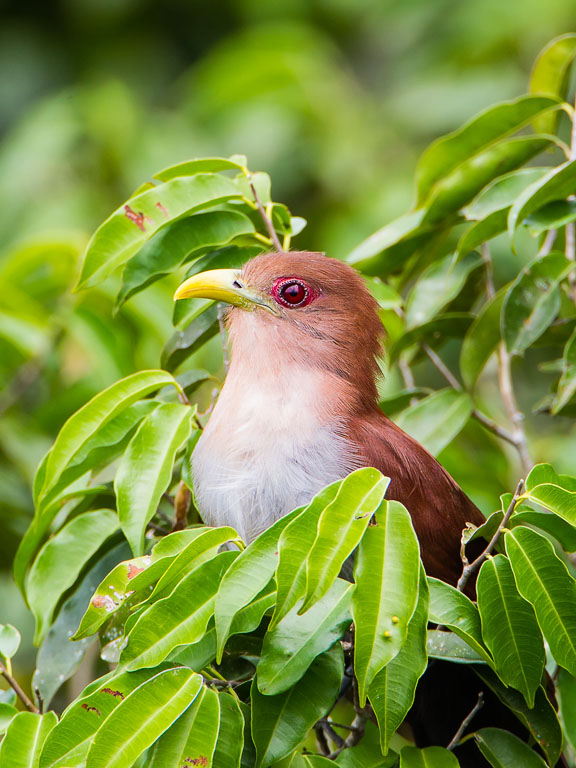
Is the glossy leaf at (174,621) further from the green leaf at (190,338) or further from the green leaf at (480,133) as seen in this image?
the green leaf at (480,133)

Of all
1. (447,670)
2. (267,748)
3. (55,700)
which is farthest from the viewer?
(55,700)

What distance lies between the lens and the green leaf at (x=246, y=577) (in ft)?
5.60

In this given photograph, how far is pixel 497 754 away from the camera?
83.0 inches

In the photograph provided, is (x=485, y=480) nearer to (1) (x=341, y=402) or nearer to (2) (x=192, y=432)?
(1) (x=341, y=402)

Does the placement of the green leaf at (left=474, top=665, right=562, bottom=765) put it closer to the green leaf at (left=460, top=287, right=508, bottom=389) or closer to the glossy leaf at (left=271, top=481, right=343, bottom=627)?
the glossy leaf at (left=271, top=481, right=343, bottom=627)

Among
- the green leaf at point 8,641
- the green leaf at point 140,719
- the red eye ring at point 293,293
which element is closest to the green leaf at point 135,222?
the red eye ring at point 293,293

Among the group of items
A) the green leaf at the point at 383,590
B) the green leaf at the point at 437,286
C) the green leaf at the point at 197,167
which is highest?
the green leaf at the point at 197,167

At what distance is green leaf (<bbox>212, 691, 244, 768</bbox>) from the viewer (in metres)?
1.80

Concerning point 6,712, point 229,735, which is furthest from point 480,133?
point 6,712

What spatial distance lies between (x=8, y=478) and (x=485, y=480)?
6.06 feet

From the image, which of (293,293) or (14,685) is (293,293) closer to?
(293,293)

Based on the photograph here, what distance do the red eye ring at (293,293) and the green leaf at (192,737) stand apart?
4.86 ft

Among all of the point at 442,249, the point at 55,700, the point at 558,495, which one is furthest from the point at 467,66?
the point at 558,495

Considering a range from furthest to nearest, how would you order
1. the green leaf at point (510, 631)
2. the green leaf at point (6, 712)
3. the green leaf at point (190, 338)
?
1. the green leaf at point (190, 338)
2. the green leaf at point (6, 712)
3. the green leaf at point (510, 631)
